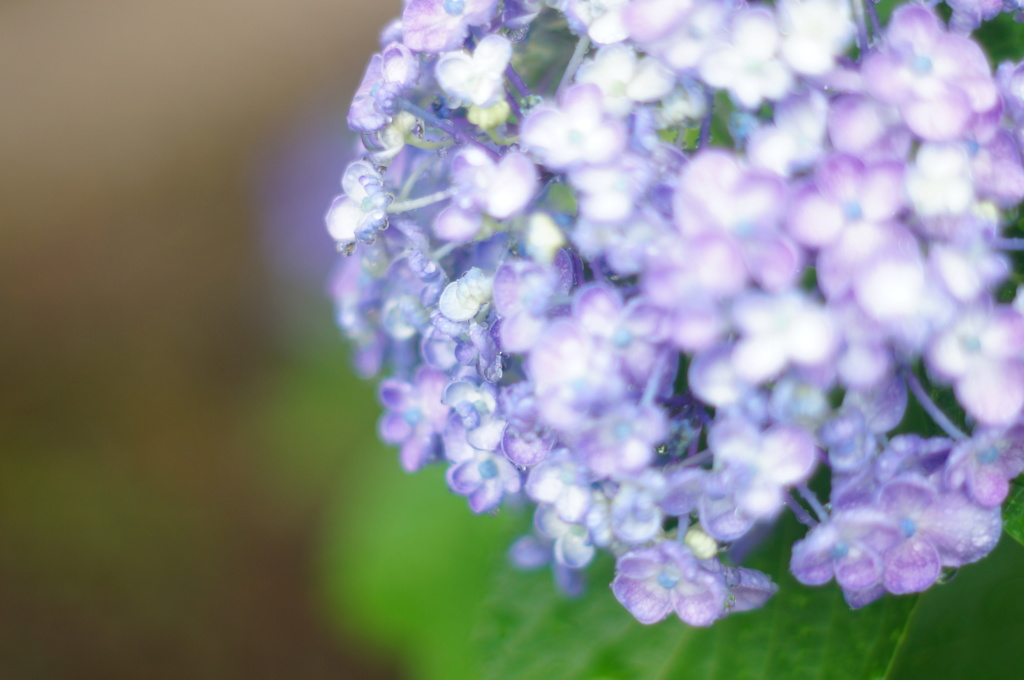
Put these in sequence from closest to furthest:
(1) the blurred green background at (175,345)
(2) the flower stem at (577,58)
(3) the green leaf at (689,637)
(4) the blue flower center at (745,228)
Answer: (4) the blue flower center at (745,228), (2) the flower stem at (577,58), (3) the green leaf at (689,637), (1) the blurred green background at (175,345)

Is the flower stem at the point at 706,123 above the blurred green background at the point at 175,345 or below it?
above

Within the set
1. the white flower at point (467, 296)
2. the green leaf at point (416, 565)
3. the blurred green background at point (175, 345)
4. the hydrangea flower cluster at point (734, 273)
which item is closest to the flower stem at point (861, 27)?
the hydrangea flower cluster at point (734, 273)

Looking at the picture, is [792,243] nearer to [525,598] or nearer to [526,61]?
[526,61]

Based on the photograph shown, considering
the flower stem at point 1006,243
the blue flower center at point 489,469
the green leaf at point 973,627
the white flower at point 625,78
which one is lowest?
the green leaf at point 973,627

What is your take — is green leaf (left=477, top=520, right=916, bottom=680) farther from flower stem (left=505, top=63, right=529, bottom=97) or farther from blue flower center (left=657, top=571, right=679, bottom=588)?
flower stem (left=505, top=63, right=529, bottom=97)

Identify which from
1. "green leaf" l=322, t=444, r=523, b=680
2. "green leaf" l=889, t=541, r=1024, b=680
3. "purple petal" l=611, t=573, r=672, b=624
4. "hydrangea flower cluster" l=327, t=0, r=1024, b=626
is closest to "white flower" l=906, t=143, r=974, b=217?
"hydrangea flower cluster" l=327, t=0, r=1024, b=626

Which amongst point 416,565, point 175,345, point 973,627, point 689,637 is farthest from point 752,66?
point 175,345

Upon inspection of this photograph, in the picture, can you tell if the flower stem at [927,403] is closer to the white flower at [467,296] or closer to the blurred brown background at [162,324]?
the white flower at [467,296]

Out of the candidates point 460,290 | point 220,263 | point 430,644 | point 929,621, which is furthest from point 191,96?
point 929,621
